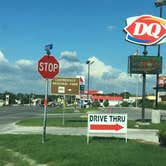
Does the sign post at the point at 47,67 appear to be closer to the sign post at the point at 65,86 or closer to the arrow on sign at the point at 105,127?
the arrow on sign at the point at 105,127

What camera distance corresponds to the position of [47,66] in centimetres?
1811

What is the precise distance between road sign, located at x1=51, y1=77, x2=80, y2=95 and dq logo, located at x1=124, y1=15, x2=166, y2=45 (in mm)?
5020

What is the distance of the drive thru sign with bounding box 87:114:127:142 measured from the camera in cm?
1834

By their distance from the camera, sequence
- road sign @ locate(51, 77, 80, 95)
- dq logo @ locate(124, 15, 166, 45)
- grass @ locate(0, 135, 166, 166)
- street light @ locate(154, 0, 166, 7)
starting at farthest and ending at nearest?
street light @ locate(154, 0, 166, 7), dq logo @ locate(124, 15, 166, 45), road sign @ locate(51, 77, 80, 95), grass @ locate(0, 135, 166, 166)

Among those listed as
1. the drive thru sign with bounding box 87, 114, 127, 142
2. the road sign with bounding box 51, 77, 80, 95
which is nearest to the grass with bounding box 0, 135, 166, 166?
the drive thru sign with bounding box 87, 114, 127, 142

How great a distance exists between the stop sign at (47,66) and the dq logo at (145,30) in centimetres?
1738

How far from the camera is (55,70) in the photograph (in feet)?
59.6

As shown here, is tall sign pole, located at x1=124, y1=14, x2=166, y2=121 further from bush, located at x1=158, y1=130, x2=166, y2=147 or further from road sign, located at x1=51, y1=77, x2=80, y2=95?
bush, located at x1=158, y1=130, x2=166, y2=147

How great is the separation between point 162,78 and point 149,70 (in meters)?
81.4

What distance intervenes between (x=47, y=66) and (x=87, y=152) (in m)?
4.60

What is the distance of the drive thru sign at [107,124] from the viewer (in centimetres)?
1834

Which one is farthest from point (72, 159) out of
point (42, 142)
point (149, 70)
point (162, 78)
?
point (162, 78)

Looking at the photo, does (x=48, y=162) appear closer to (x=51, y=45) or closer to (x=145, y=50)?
(x=51, y=45)

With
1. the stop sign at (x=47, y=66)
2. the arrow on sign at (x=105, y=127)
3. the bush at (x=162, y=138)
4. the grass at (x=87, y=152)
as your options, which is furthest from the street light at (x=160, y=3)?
the bush at (x=162, y=138)
